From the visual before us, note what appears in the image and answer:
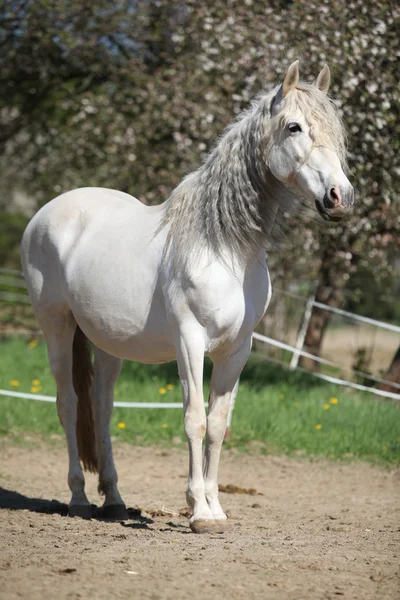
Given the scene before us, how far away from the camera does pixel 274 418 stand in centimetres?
754

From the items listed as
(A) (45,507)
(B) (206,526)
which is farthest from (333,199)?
(A) (45,507)

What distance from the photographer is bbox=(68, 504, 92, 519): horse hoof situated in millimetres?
4969

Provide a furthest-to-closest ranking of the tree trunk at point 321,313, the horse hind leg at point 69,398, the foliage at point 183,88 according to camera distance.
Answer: the tree trunk at point 321,313
the foliage at point 183,88
the horse hind leg at point 69,398

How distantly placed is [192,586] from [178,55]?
8727 millimetres

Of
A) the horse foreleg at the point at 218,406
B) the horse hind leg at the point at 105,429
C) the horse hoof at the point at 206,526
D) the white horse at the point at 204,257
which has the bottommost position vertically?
the horse hind leg at the point at 105,429

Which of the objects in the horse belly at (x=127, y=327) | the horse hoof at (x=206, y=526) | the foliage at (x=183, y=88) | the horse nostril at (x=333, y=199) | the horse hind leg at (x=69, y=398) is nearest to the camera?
the horse nostril at (x=333, y=199)

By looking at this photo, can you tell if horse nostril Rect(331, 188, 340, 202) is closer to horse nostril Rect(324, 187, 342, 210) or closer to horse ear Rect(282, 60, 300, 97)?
horse nostril Rect(324, 187, 342, 210)

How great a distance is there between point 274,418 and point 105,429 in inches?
106

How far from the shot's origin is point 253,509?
17.5 ft

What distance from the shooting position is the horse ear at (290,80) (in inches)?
155

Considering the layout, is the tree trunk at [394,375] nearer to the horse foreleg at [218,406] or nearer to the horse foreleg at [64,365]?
the horse foreleg at [64,365]

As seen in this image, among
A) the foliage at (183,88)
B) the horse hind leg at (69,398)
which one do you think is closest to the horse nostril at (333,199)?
the horse hind leg at (69,398)

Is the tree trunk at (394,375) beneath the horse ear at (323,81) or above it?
beneath

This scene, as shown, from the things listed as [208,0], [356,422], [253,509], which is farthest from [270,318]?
[253,509]
